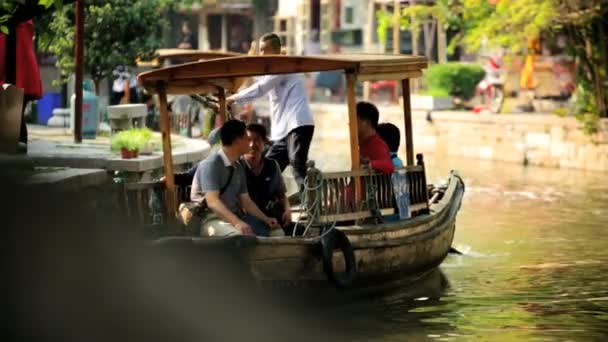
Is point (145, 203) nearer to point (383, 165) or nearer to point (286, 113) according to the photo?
point (286, 113)

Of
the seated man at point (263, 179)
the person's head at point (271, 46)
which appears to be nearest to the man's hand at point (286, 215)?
the seated man at point (263, 179)

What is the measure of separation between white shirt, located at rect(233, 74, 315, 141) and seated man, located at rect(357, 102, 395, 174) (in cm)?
41

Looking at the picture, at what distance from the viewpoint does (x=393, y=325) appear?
1199 centimetres

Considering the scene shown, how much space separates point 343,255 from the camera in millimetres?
11734

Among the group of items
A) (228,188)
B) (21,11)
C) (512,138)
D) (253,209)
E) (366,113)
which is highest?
(21,11)

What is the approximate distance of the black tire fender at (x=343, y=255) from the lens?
11.5 meters

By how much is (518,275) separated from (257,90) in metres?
3.34

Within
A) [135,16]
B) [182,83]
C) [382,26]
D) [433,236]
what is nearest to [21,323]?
[182,83]

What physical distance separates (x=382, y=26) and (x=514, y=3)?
673 cm

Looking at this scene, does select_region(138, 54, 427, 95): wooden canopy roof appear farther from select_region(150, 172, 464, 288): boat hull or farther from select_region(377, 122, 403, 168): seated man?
select_region(150, 172, 464, 288): boat hull

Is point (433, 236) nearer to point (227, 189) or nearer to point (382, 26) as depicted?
point (227, 189)

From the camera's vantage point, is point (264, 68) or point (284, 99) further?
point (284, 99)

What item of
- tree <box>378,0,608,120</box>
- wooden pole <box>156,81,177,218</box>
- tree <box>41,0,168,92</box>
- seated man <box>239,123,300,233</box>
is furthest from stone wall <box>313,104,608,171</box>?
wooden pole <box>156,81,177,218</box>

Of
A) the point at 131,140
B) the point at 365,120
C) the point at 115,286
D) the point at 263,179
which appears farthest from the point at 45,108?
the point at 115,286
